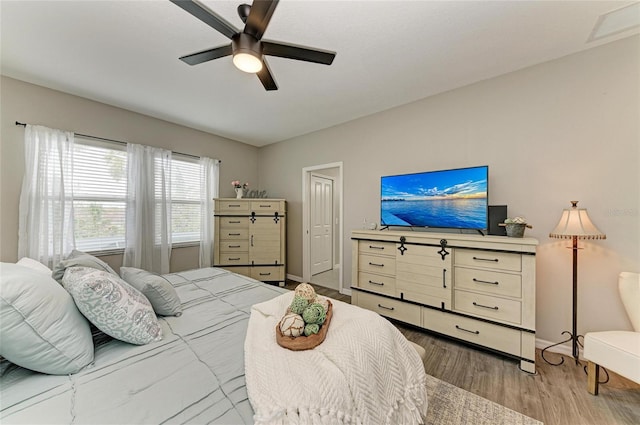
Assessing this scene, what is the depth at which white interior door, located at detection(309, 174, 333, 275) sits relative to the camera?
14.9ft

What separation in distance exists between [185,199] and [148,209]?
22.3 inches

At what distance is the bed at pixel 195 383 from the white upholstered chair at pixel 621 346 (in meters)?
1.40

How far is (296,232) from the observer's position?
4496 mm

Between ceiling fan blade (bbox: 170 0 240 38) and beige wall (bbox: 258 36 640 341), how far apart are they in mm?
2390

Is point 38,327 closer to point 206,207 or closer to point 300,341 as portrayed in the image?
point 300,341

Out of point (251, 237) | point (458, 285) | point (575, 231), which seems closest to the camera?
point (575, 231)

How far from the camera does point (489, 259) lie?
208 cm

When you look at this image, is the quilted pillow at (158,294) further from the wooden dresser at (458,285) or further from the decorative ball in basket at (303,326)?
the wooden dresser at (458,285)

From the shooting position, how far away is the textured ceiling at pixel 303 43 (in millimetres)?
1649

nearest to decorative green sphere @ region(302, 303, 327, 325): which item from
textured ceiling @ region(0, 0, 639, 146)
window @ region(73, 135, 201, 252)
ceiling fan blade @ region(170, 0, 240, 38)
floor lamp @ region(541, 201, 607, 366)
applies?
ceiling fan blade @ region(170, 0, 240, 38)

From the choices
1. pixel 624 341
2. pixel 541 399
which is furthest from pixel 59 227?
pixel 624 341

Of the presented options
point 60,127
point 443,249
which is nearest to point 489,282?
point 443,249

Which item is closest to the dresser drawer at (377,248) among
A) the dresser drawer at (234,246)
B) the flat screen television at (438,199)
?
the flat screen television at (438,199)

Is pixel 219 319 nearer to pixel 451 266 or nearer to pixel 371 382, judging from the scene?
pixel 371 382
